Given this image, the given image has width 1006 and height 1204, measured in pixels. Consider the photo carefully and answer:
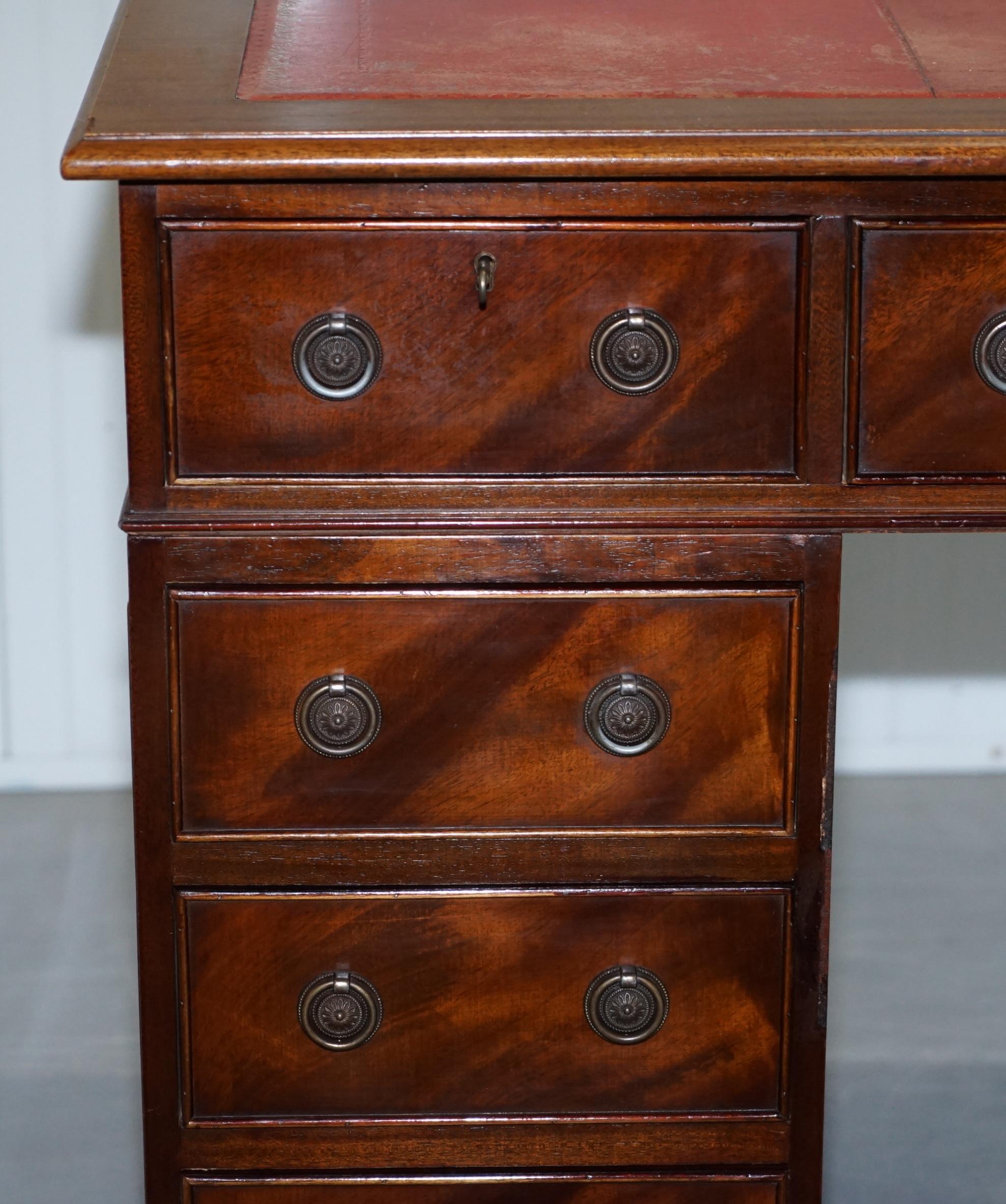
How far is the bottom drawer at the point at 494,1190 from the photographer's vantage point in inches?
57.8

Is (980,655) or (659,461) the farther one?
(980,655)

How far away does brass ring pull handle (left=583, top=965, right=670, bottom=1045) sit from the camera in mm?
1432

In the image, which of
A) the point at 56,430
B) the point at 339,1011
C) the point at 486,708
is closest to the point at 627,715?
the point at 486,708

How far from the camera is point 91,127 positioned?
4.07 ft

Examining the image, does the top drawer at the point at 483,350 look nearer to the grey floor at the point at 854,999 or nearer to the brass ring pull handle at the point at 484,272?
the brass ring pull handle at the point at 484,272

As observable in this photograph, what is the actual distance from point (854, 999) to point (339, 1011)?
1133 mm

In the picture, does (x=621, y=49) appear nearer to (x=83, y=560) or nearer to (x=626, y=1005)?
(x=626, y=1005)

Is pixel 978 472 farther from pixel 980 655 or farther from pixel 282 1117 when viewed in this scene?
pixel 980 655

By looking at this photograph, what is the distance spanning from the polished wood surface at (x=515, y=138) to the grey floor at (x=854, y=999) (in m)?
1.23

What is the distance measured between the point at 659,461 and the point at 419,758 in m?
0.32

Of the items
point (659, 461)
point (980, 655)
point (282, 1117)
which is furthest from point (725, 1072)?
point (980, 655)

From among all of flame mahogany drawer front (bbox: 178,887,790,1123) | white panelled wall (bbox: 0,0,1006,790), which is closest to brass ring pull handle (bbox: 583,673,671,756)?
flame mahogany drawer front (bbox: 178,887,790,1123)

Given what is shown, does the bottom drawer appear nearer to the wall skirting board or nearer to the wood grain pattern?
the wood grain pattern

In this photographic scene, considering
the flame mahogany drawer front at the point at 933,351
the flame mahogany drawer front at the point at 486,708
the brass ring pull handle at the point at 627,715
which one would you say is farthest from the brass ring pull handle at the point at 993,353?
the brass ring pull handle at the point at 627,715
